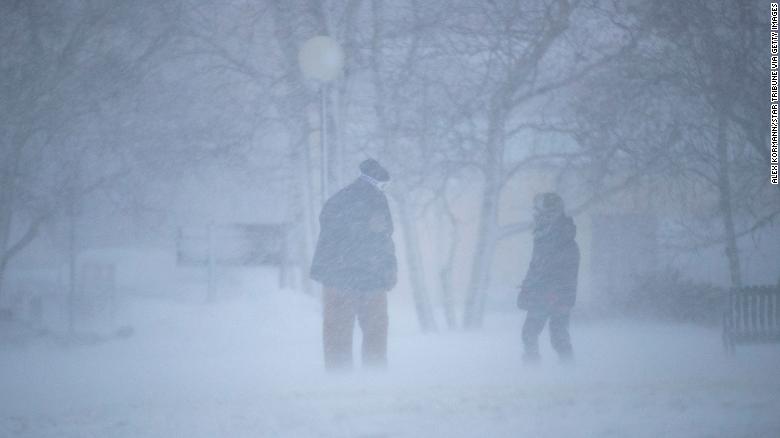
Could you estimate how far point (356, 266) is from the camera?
240 inches

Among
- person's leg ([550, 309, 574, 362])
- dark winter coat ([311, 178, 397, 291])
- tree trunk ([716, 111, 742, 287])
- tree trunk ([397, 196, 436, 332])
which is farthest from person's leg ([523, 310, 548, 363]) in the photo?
tree trunk ([716, 111, 742, 287])

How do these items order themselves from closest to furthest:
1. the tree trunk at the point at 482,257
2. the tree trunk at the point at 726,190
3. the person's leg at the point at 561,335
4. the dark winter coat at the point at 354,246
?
the dark winter coat at the point at 354,246, the person's leg at the point at 561,335, the tree trunk at the point at 726,190, the tree trunk at the point at 482,257

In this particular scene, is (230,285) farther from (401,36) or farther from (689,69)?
(689,69)

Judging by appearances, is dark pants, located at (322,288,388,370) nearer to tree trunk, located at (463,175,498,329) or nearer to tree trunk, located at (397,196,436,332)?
tree trunk, located at (397,196,436,332)

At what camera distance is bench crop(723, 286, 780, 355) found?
26.2 ft

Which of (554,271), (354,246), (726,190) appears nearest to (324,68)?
(354,246)

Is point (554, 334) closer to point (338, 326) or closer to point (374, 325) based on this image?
point (374, 325)

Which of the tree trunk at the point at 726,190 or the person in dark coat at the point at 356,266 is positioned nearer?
the person in dark coat at the point at 356,266

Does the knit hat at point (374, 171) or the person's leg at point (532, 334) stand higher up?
the knit hat at point (374, 171)

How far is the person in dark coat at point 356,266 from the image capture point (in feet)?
20.1

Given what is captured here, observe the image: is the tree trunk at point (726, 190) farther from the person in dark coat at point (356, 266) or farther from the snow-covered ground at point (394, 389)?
the person in dark coat at point (356, 266)

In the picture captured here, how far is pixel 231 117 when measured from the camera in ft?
35.8

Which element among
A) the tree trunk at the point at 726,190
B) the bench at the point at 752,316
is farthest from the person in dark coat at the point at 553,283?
the tree trunk at the point at 726,190

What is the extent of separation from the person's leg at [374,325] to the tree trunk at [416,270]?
3.32 m
